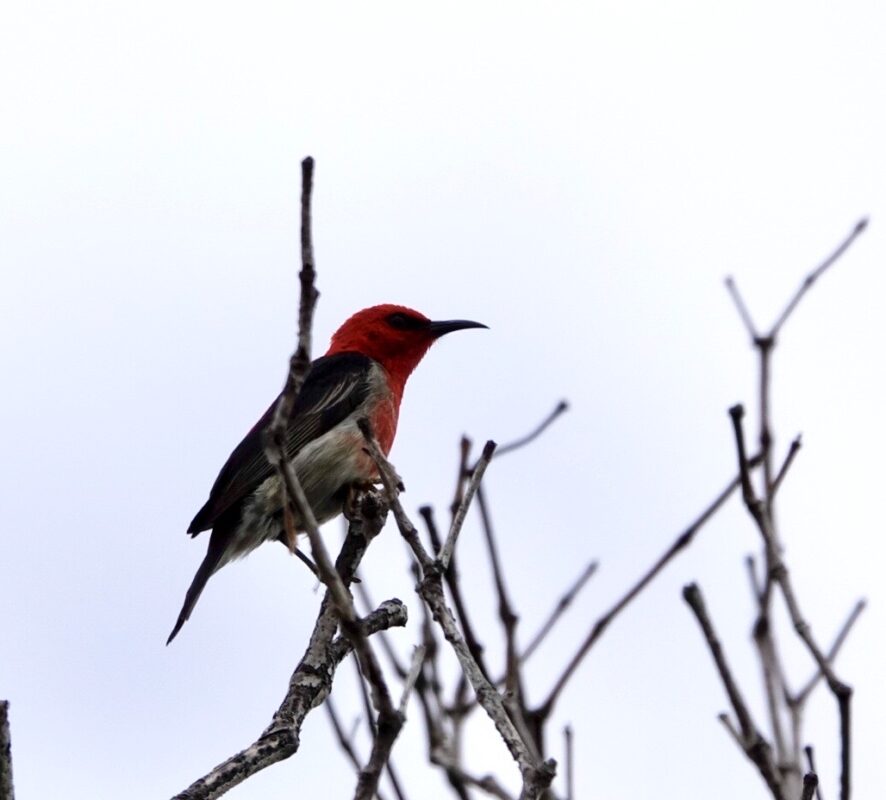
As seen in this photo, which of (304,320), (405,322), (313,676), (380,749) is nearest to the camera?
(380,749)

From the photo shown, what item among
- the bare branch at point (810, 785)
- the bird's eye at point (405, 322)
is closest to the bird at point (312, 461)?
the bird's eye at point (405, 322)

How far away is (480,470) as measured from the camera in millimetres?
3543

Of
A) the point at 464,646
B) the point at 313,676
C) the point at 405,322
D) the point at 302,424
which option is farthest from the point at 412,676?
the point at 405,322

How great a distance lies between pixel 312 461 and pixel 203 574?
2.77 feet

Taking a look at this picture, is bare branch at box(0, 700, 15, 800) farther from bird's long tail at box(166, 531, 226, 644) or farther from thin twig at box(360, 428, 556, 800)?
bird's long tail at box(166, 531, 226, 644)

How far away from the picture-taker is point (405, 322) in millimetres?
9180

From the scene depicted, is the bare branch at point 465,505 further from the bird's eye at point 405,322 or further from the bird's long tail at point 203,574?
the bird's eye at point 405,322

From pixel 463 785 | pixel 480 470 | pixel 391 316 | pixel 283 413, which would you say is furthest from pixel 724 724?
pixel 391 316

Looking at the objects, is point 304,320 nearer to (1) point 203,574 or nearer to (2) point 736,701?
(2) point 736,701

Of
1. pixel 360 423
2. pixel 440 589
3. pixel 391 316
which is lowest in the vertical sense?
pixel 440 589

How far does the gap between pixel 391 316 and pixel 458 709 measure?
513cm

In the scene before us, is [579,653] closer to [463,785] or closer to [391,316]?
[463,785]

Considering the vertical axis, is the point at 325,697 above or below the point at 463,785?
above

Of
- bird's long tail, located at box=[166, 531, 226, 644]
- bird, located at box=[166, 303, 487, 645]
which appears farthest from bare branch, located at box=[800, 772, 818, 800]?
bird's long tail, located at box=[166, 531, 226, 644]
